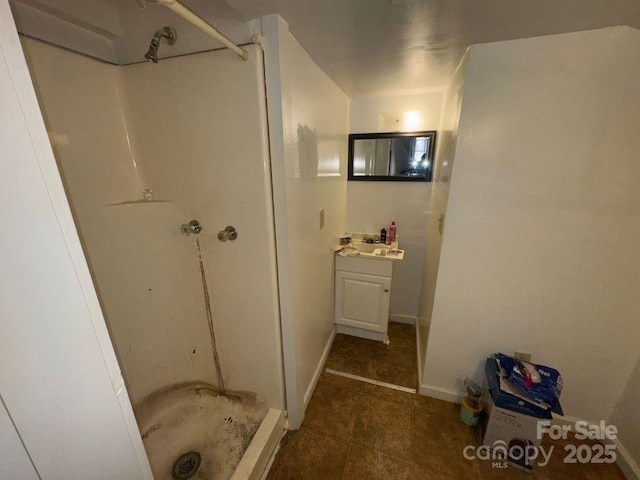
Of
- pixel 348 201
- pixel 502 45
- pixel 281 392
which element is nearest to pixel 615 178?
pixel 502 45

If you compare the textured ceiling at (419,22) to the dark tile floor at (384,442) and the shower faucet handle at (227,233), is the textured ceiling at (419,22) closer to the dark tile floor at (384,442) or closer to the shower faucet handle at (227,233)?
the shower faucet handle at (227,233)

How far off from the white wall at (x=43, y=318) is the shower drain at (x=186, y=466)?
94 cm

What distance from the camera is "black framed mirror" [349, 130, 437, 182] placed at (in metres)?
1.91

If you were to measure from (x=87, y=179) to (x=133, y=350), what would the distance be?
32.1 inches

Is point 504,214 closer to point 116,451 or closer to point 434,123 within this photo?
point 434,123

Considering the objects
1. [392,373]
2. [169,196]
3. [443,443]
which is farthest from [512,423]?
[169,196]

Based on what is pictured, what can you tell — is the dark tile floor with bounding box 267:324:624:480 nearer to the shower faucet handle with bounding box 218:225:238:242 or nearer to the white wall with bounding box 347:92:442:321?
the white wall with bounding box 347:92:442:321

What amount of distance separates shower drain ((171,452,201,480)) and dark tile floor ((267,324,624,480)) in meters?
0.37

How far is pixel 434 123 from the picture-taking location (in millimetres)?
1853

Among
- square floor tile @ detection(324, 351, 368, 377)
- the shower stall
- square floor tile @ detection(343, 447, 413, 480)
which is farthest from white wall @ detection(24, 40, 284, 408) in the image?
square floor tile @ detection(324, 351, 368, 377)

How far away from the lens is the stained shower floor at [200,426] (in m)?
1.14

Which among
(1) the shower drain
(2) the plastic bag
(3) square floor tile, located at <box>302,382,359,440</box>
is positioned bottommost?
(3) square floor tile, located at <box>302,382,359,440</box>

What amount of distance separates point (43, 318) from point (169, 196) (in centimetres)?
91

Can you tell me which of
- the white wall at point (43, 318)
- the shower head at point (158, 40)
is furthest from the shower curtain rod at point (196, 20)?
the white wall at point (43, 318)
